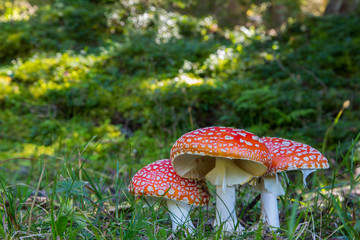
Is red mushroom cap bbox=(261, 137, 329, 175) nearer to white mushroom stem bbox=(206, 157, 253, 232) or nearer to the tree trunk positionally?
white mushroom stem bbox=(206, 157, 253, 232)

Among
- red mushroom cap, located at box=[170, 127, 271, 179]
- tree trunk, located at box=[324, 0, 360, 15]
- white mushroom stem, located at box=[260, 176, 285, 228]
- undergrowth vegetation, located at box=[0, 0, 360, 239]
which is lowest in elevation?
undergrowth vegetation, located at box=[0, 0, 360, 239]

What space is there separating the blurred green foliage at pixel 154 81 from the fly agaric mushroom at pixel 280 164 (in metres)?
1.31

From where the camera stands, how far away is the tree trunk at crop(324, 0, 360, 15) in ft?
29.3

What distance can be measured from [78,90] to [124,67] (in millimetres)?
1282

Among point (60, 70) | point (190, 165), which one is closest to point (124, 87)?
point (60, 70)

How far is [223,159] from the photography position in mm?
1704

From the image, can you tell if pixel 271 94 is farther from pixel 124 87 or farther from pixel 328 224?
pixel 328 224

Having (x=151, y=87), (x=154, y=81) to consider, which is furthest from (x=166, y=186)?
(x=151, y=87)

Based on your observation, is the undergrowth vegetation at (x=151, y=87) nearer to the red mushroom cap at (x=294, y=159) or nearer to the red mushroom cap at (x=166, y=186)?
the red mushroom cap at (x=166, y=186)

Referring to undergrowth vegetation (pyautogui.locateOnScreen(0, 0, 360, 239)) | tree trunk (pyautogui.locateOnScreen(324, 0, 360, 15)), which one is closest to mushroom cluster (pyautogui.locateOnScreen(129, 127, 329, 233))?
undergrowth vegetation (pyautogui.locateOnScreen(0, 0, 360, 239))

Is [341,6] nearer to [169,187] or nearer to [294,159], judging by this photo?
[294,159]

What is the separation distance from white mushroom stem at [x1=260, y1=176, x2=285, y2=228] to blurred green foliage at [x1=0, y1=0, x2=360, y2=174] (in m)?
1.31

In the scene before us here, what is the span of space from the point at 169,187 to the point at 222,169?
0.94ft

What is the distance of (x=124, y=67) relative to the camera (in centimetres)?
634
